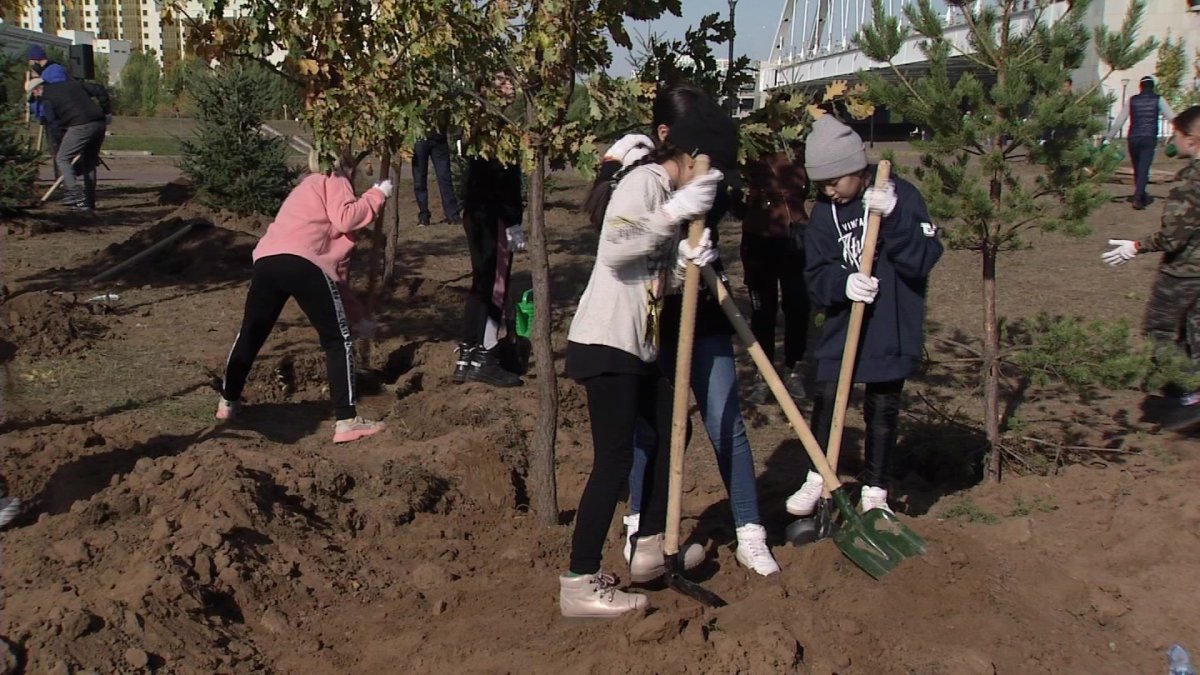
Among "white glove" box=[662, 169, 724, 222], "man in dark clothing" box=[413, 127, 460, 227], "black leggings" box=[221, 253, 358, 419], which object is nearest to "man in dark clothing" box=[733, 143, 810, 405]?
"black leggings" box=[221, 253, 358, 419]

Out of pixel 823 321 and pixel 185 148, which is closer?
pixel 823 321

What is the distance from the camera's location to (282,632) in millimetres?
4199

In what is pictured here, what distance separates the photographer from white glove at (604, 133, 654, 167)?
14.2ft

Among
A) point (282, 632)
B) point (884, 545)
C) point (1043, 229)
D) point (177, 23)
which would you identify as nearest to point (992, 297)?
point (1043, 229)

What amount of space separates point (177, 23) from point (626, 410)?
4145 millimetres

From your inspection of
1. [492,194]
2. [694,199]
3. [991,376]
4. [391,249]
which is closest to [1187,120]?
[991,376]

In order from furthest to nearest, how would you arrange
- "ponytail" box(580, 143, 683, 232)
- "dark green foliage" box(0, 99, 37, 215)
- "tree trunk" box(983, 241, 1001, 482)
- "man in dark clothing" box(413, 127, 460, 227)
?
1. "man in dark clothing" box(413, 127, 460, 227)
2. "dark green foliage" box(0, 99, 37, 215)
3. "tree trunk" box(983, 241, 1001, 482)
4. "ponytail" box(580, 143, 683, 232)

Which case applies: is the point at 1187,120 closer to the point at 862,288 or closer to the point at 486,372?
the point at 862,288

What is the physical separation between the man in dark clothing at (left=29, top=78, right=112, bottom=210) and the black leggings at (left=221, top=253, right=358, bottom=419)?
30.3 ft

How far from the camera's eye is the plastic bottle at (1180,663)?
374 cm

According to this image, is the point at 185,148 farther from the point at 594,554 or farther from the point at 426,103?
the point at 594,554

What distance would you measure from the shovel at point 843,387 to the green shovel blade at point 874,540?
0.62 ft

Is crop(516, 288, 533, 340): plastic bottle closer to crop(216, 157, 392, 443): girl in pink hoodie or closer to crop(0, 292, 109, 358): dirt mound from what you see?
crop(216, 157, 392, 443): girl in pink hoodie

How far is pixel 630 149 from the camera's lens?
173 inches
